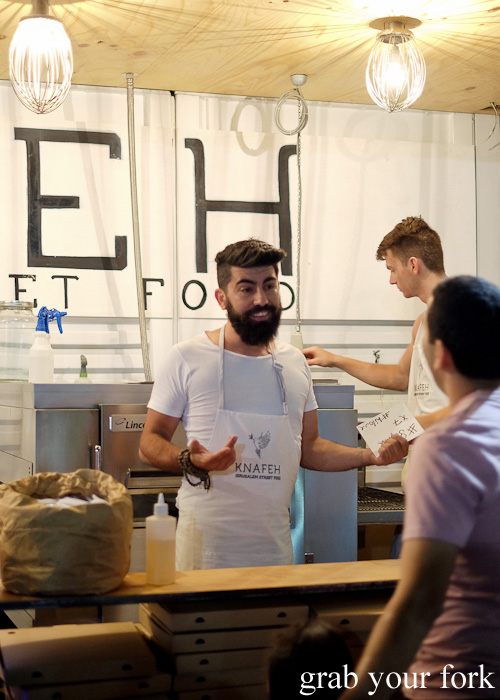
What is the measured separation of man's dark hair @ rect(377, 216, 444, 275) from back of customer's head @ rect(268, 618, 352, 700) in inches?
79.5

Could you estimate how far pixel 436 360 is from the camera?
130 cm

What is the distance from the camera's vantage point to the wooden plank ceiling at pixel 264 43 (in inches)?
110

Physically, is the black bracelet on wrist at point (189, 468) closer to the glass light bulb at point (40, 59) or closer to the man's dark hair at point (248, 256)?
the man's dark hair at point (248, 256)

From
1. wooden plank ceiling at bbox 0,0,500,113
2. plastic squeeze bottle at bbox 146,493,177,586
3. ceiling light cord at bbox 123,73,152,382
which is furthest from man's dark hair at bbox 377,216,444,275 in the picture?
plastic squeeze bottle at bbox 146,493,177,586

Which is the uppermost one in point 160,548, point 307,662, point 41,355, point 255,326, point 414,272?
point 414,272

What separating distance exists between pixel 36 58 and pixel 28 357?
117 centimetres

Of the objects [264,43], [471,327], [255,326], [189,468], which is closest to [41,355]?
[255,326]

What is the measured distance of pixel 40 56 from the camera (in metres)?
2.70

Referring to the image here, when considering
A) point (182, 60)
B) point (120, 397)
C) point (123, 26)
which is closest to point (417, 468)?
point (120, 397)

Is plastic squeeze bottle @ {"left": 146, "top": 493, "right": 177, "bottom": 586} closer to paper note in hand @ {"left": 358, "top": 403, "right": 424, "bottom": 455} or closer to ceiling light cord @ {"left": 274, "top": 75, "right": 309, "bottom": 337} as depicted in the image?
paper note in hand @ {"left": 358, "top": 403, "right": 424, "bottom": 455}

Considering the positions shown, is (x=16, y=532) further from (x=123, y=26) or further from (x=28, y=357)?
(x=123, y=26)

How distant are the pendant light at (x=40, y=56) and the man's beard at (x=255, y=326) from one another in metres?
0.99

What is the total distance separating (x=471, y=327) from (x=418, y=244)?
2110 millimetres

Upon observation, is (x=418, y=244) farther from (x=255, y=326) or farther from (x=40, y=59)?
(x=40, y=59)
